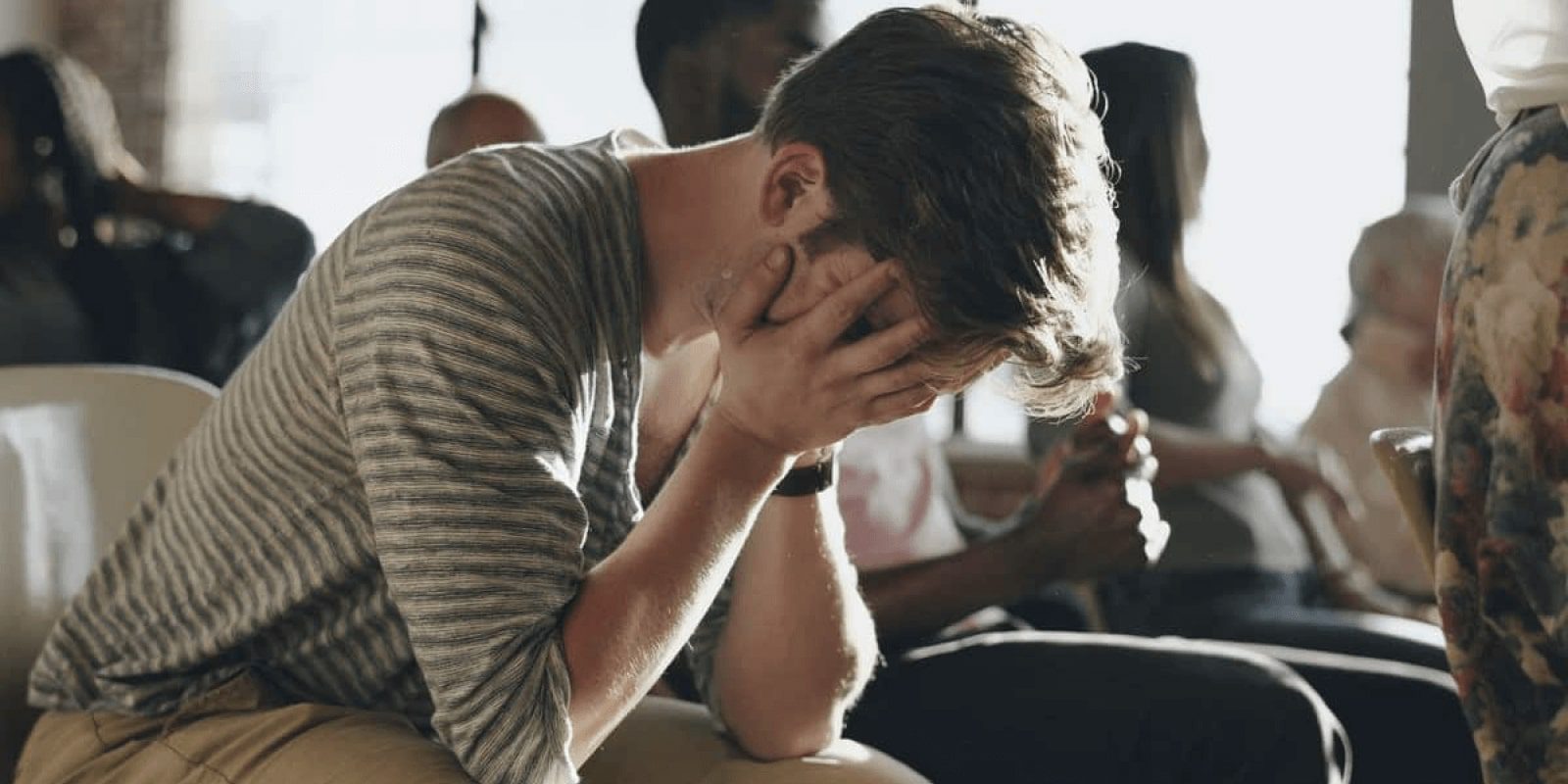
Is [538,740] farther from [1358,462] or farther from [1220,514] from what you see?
[1358,462]

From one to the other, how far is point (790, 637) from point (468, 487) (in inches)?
12.7

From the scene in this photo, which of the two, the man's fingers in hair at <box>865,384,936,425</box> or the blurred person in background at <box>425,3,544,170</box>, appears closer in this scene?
the man's fingers in hair at <box>865,384,936,425</box>

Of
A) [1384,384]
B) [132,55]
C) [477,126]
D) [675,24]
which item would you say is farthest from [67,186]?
[132,55]

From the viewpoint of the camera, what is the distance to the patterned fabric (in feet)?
2.59

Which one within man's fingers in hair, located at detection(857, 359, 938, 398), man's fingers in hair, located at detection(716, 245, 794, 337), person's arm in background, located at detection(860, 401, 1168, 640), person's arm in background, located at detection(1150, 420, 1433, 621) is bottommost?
person's arm in background, located at detection(1150, 420, 1433, 621)

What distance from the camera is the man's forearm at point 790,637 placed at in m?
1.13

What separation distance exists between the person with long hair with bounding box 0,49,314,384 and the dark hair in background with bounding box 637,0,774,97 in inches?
37.0

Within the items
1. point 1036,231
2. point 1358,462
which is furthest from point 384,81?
point 1036,231

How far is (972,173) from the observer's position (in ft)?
2.96

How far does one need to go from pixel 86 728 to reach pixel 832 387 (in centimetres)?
51

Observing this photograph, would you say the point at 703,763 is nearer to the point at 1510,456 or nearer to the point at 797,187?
the point at 797,187

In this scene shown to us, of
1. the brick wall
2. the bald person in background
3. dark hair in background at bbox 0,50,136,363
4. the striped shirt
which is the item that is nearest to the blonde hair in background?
the bald person in background

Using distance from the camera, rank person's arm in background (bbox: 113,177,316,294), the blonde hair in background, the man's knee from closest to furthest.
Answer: the man's knee
the blonde hair in background
person's arm in background (bbox: 113,177,316,294)

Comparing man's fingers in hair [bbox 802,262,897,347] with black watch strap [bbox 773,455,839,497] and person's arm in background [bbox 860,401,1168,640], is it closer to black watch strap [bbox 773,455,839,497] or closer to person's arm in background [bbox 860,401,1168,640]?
black watch strap [bbox 773,455,839,497]
